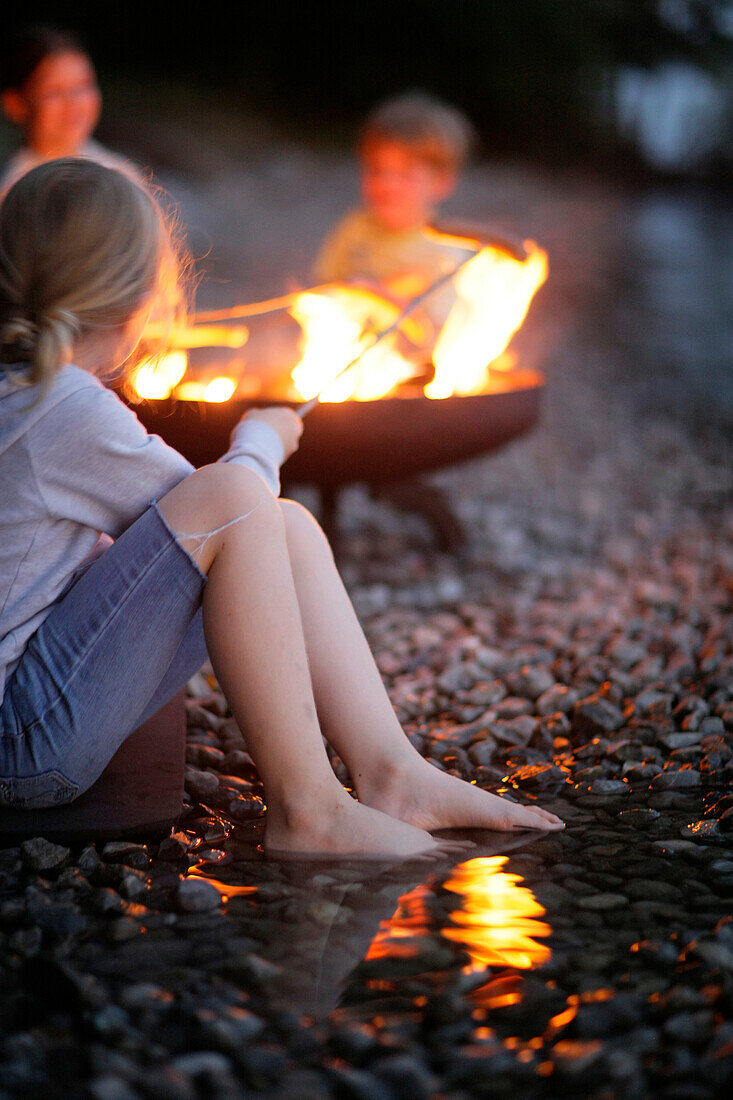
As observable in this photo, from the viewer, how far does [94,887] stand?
4.41ft

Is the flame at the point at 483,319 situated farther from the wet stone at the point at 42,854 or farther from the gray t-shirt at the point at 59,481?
the wet stone at the point at 42,854

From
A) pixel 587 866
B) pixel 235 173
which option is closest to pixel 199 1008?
pixel 587 866

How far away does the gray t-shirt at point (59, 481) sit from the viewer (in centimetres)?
128

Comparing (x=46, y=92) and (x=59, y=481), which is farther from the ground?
(x=46, y=92)

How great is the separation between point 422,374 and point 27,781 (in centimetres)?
160

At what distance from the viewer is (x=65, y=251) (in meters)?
1.28

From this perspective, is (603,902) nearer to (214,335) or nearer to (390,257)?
(214,335)

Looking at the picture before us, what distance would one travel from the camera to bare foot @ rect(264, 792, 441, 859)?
→ 1398mm

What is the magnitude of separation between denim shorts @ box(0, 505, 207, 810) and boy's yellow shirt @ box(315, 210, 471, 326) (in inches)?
74.5

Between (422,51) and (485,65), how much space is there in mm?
1072

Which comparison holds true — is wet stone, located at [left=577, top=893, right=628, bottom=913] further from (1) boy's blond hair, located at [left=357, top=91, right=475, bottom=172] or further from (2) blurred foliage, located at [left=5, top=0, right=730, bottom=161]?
(2) blurred foliage, located at [left=5, top=0, right=730, bottom=161]

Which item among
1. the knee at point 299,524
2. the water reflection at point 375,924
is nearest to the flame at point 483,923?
the water reflection at point 375,924

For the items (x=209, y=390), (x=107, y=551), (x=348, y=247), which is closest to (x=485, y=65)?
(x=348, y=247)

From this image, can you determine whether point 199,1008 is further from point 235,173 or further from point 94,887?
point 235,173
